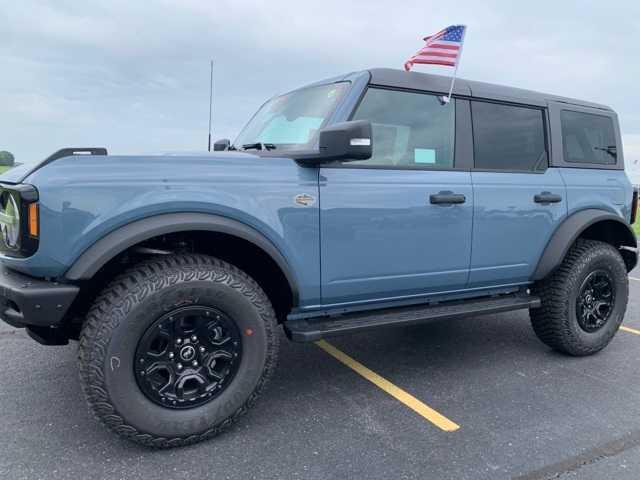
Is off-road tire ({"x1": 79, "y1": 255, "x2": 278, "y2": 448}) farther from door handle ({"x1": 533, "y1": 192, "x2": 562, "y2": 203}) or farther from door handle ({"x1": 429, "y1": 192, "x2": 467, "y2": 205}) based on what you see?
door handle ({"x1": 533, "y1": 192, "x2": 562, "y2": 203})

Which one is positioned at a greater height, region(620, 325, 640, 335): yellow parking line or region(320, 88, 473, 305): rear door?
region(320, 88, 473, 305): rear door

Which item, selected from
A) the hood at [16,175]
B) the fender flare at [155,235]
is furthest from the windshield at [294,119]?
the hood at [16,175]

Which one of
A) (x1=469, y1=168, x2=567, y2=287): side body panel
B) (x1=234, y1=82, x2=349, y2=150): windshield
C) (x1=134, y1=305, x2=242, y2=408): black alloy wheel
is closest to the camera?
(x1=134, y1=305, x2=242, y2=408): black alloy wheel

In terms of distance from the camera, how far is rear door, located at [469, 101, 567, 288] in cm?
333

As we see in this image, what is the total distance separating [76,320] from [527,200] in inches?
118

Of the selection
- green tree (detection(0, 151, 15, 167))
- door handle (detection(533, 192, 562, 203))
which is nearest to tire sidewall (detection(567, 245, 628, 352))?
door handle (detection(533, 192, 562, 203))

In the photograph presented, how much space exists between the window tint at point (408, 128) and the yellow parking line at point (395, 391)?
1470mm

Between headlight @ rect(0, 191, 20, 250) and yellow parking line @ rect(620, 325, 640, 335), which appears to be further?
yellow parking line @ rect(620, 325, 640, 335)

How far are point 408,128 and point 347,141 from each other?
2.94 feet

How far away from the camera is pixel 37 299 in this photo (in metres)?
2.12

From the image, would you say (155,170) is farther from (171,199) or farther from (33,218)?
(33,218)

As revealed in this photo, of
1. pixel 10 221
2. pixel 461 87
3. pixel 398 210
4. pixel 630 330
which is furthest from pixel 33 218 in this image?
pixel 630 330

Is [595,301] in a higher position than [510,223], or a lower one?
lower

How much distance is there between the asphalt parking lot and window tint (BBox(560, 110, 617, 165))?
1.63 metres
